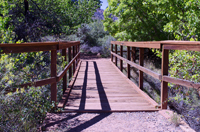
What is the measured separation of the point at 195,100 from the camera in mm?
6090

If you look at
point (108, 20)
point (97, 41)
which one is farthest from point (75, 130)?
point (97, 41)

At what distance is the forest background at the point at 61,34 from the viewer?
2.77m

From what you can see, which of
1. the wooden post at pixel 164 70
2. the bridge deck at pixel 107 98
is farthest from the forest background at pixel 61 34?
the bridge deck at pixel 107 98

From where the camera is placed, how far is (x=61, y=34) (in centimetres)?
927

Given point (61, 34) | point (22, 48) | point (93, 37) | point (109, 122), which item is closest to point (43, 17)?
point (61, 34)

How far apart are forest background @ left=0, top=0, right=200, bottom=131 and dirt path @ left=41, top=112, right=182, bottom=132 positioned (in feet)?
1.02

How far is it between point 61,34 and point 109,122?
6.51 m

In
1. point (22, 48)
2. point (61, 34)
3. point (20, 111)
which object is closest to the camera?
point (20, 111)

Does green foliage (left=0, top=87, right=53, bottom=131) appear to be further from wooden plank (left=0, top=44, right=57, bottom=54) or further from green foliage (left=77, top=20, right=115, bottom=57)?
green foliage (left=77, top=20, right=115, bottom=57)

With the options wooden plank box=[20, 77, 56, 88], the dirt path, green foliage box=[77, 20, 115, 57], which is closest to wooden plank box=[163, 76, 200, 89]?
the dirt path

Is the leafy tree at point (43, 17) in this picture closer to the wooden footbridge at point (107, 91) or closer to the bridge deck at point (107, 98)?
the bridge deck at point (107, 98)

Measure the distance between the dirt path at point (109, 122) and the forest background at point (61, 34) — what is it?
311 millimetres

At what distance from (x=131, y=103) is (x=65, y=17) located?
6.08m

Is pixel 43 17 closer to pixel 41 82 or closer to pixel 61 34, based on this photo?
pixel 61 34
